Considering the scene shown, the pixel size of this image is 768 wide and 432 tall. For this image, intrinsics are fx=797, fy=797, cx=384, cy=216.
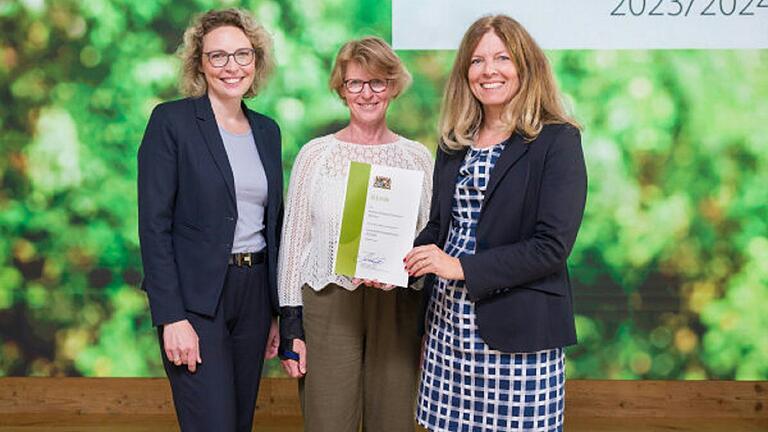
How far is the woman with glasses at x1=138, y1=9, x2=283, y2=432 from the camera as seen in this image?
2.05m

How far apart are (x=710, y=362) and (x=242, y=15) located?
8.92 ft

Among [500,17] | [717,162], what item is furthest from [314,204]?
[717,162]

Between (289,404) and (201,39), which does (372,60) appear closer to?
(201,39)

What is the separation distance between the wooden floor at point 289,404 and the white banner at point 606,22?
5.11 ft

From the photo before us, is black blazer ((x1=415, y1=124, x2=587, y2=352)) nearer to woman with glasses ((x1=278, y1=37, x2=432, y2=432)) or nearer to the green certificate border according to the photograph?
the green certificate border

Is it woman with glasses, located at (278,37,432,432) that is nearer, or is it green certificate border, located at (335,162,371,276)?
green certificate border, located at (335,162,371,276)

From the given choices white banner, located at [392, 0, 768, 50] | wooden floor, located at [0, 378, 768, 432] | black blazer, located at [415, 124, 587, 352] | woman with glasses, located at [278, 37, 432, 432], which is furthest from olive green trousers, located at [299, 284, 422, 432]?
white banner, located at [392, 0, 768, 50]

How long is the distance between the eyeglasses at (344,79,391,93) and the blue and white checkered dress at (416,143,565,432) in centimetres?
44

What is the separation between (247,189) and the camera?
7.01ft

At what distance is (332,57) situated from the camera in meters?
3.55

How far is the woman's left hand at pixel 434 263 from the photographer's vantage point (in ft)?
6.00

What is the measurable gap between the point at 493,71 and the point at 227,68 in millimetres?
732
